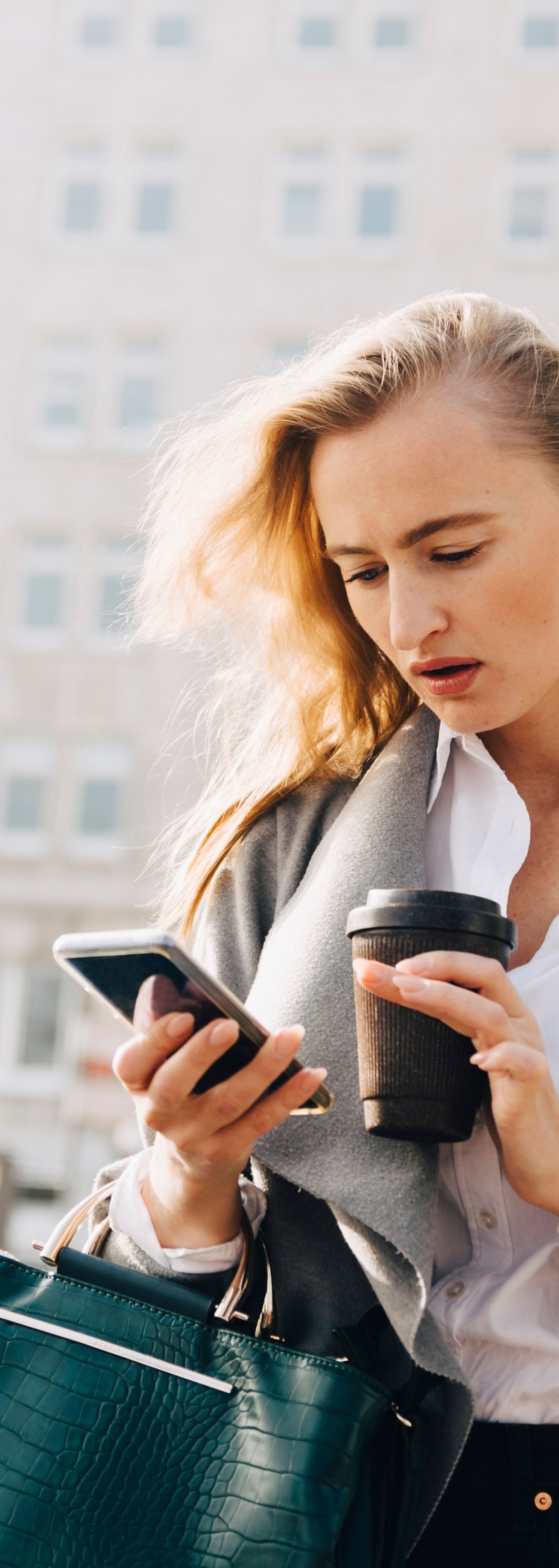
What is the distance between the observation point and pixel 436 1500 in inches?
43.0

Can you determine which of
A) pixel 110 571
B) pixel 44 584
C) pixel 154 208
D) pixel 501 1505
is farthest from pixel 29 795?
pixel 501 1505

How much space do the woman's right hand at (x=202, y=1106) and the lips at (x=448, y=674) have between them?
38 cm

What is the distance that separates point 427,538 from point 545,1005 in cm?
41

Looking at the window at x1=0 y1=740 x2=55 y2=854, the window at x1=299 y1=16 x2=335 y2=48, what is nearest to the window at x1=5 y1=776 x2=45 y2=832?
the window at x1=0 y1=740 x2=55 y2=854

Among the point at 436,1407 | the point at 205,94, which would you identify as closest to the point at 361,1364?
the point at 436,1407

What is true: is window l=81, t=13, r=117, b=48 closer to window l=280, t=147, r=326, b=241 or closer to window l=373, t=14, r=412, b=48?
window l=280, t=147, r=326, b=241

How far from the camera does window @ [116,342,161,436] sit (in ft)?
55.2

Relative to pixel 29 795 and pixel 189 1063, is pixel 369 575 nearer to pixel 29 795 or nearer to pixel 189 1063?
pixel 189 1063

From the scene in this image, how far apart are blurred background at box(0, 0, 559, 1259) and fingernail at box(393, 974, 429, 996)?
47.4ft

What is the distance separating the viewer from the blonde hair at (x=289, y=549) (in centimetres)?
137

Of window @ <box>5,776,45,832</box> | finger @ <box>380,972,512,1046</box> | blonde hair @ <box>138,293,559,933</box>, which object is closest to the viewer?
finger @ <box>380,972,512,1046</box>

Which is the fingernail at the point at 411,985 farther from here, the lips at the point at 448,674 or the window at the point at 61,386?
the window at the point at 61,386

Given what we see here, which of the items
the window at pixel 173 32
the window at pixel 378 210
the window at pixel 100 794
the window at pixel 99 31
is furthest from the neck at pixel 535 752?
the window at pixel 99 31

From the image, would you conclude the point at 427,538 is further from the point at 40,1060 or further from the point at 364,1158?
the point at 40,1060
